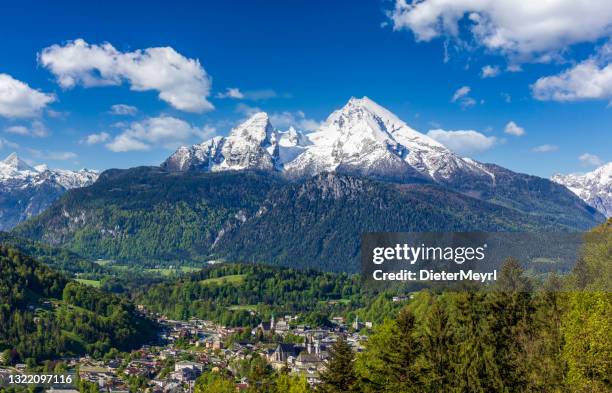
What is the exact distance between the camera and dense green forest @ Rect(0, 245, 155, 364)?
151375 millimetres

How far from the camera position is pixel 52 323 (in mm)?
166625

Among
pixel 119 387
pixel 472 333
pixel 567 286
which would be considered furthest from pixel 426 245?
pixel 119 387

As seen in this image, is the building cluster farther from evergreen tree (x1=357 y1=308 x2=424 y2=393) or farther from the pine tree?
the pine tree

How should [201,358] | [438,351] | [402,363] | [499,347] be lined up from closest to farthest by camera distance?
[402,363] < [438,351] < [499,347] < [201,358]

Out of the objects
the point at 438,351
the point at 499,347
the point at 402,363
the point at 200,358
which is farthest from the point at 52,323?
the point at 438,351

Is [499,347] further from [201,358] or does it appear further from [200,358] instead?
[201,358]

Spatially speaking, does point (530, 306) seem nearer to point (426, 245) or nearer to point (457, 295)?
point (457, 295)

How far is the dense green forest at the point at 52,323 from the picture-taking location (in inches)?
5960

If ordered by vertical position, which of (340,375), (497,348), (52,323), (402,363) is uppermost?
(497,348)

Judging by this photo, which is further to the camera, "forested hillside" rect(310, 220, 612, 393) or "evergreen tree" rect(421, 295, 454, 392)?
"evergreen tree" rect(421, 295, 454, 392)

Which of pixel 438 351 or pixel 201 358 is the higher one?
pixel 438 351

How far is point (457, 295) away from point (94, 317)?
149612 mm

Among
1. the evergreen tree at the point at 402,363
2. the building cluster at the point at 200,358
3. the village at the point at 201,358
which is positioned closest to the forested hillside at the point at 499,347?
the evergreen tree at the point at 402,363

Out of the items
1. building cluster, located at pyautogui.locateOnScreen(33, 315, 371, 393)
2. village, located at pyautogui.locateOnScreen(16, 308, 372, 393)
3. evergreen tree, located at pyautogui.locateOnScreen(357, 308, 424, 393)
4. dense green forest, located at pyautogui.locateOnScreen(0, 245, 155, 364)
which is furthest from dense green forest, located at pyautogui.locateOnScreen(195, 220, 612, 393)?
dense green forest, located at pyautogui.locateOnScreen(0, 245, 155, 364)
